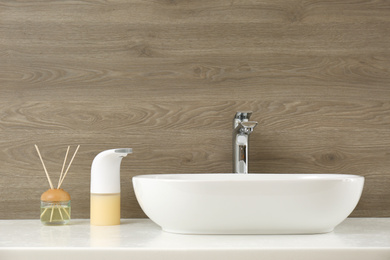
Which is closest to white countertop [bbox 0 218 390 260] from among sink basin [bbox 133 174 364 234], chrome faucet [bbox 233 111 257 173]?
sink basin [bbox 133 174 364 234]

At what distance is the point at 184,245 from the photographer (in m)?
0.98

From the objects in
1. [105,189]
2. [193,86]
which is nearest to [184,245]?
[105,189]

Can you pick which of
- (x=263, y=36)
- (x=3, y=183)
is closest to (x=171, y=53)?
(x=263, y=36)

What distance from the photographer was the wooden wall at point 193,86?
1430mm

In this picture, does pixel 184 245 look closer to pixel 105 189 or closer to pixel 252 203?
pixel 252 203

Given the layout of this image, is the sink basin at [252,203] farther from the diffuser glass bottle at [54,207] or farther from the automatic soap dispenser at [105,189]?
the diffuser glass bottle at [54,207]

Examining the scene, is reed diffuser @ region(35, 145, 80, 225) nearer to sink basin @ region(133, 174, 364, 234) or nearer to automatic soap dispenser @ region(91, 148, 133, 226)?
automatic soap dispenser @ region(91, 148, 133, 226)

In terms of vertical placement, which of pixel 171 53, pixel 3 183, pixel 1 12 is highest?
pixel 1 12

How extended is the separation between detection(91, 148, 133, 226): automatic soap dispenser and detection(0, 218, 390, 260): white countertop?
0.28 feet

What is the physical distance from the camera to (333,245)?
0.98 meters

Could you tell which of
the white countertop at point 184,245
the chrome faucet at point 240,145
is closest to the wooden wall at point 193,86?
the chrome faucet at point 240,145

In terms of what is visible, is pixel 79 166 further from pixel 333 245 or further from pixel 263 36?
pixel 333 245

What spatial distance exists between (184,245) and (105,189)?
33 centimetres

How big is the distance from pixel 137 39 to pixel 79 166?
1.35 ft
